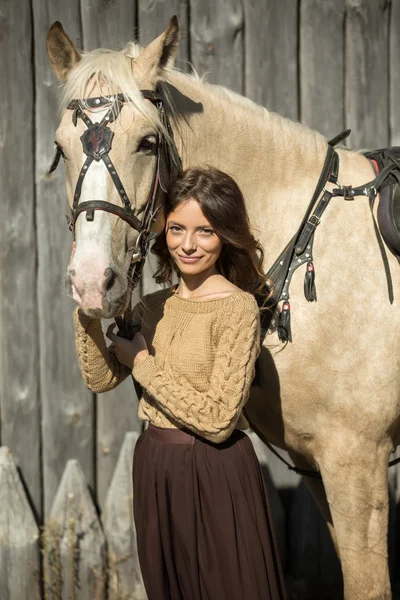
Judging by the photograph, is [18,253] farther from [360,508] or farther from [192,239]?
[360,508]

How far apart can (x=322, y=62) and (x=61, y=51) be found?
1855 mm

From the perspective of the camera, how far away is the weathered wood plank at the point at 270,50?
349 centimetres

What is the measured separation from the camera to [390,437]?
2336mm

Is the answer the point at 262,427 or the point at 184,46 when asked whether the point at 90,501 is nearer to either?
the point at 262,427

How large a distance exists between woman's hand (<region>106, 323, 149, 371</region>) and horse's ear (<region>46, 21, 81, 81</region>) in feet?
2.80

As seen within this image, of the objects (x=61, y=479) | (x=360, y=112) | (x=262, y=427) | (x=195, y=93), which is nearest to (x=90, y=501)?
(x=61, y=479)

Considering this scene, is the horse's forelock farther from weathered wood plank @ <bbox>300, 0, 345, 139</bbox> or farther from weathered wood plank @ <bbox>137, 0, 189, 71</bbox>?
weathered wood plank @ <bbox>300, 0, 345, 139</bbox>

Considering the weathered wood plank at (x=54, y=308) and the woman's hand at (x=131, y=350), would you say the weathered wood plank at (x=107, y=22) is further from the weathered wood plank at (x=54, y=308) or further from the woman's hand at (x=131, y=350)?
the woman's hand at (x=131, y=350)

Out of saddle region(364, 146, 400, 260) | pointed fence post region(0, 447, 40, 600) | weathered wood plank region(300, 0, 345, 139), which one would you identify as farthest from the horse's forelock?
pointed fence post region(0, 447, 40, 600)

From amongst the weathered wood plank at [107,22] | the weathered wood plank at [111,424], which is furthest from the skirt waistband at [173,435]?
the weathered wood plank at [107,22]

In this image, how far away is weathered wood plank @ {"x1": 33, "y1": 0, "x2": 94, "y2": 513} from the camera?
344 centimetres

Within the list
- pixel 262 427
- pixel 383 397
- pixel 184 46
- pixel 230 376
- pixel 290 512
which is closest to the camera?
pixel 230 376

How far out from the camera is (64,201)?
11.5ft

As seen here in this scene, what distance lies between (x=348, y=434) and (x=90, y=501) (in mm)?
1834
